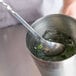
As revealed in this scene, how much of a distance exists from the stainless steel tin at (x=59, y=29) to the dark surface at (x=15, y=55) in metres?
0.08

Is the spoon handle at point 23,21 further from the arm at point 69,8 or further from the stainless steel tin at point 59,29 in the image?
the arm at point 69,8

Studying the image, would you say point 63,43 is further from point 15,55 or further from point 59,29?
point 15,55

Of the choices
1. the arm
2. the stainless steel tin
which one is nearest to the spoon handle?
the stainless steel tin

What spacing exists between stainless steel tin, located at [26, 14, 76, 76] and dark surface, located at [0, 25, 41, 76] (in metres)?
0.08

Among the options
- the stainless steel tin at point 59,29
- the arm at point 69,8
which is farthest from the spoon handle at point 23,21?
the arm at point 69,8

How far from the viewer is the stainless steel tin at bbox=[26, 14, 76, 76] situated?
0.37m

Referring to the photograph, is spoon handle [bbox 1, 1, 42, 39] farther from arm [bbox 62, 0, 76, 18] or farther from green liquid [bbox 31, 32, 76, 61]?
arm [bbox 62, 0, 76, 18]

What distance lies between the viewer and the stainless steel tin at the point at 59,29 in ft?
1.21

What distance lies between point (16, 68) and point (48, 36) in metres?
0.11

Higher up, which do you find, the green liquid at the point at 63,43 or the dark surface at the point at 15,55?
the green liquid at the point at 63,43

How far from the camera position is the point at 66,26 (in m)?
0.45

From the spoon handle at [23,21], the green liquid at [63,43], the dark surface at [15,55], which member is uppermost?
the spoon handle at [23,21]

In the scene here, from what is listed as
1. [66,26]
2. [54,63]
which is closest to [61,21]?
[66,26]

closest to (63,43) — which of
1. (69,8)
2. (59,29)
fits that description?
(59,29)
